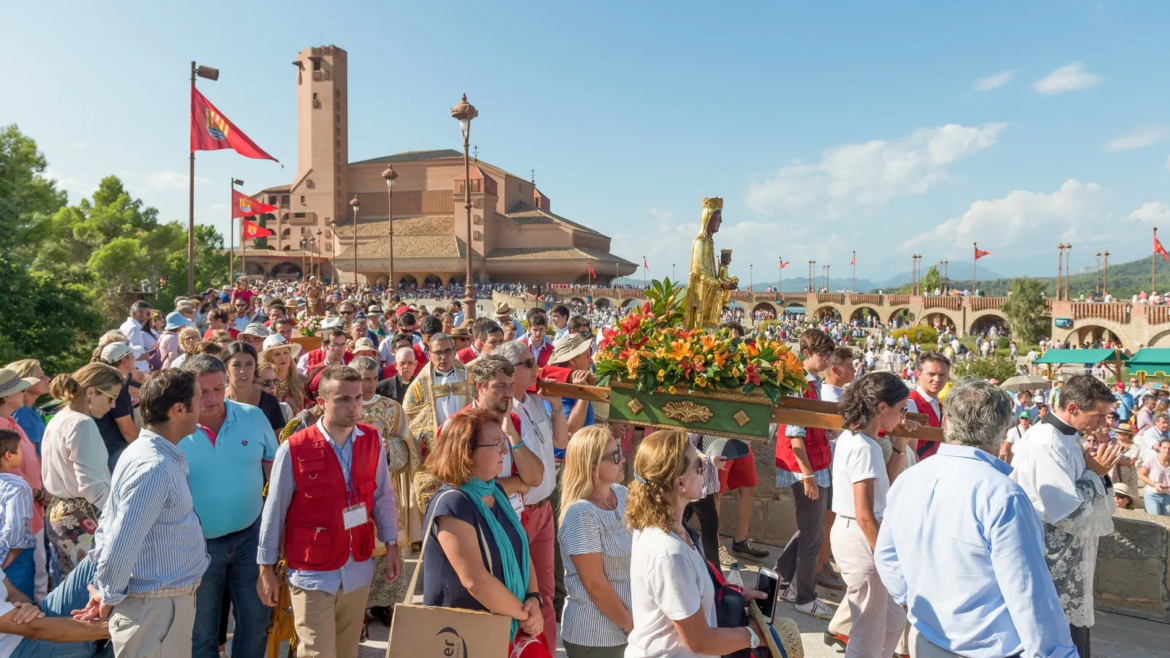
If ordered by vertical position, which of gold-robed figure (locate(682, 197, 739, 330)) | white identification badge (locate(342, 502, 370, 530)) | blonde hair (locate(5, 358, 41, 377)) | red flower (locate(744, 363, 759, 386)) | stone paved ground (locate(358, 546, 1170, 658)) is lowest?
stone paved ground (locate(358, 546, 1170, 658))

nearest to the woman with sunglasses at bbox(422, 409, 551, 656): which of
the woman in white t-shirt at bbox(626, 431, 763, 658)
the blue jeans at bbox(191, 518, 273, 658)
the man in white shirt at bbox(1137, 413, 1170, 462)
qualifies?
the woman in white t-shirt at bbox(626, 431, 763, 658)

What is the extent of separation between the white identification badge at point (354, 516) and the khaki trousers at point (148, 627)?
2.39ft

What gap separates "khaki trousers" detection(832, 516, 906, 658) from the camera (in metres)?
3.62

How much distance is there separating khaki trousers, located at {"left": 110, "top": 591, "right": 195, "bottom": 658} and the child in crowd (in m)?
0.69

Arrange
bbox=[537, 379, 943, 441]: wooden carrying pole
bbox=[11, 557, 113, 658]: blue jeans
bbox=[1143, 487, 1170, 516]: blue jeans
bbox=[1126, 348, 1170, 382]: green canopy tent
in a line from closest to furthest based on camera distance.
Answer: bbox=[11, 557, 113, 658]: blue jeans → bbox=[537, 379, 943, 441]: wooden carrying pole → bbox=[1143, 487, 1170, 516]: blue jeans → bbox=[1126, 348, 1170, 382]: green canopy tent

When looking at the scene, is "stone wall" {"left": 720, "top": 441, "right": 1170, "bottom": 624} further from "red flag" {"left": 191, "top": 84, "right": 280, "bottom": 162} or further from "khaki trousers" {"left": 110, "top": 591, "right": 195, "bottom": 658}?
"red flag" {"left": 191, "top": 84, "right": 280, "bottom": 162}

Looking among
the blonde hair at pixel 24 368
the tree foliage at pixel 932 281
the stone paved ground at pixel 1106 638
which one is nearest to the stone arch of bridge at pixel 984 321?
the tree foliage at pixel 932 281

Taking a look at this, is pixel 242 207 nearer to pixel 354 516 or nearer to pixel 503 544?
pixel 354 516

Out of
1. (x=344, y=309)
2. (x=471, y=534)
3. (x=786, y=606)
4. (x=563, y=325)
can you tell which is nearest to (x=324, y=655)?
(x=471, y=534)

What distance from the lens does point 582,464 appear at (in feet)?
9.92

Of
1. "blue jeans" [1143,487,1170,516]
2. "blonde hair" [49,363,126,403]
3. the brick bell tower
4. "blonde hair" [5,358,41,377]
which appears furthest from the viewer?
the brick bell tower

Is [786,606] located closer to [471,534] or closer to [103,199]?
[471,534]

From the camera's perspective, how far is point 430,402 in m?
5.12

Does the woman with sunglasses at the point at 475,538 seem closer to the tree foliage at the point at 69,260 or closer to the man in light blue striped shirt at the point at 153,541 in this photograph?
the man in light blue striped shirt at the point at 153,541
